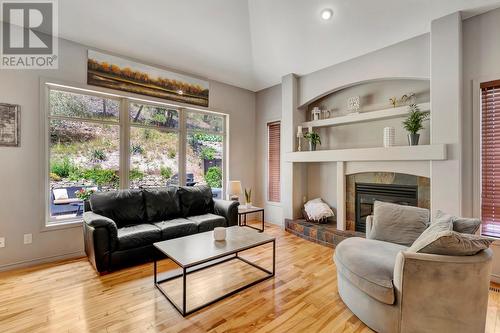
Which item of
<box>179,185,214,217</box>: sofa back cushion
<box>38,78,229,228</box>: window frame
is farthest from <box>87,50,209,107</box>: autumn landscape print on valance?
<box>179,185,214,217</box>: sofa back cushion

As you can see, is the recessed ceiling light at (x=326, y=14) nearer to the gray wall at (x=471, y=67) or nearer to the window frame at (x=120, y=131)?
the gray wall at (x=471, y=67)

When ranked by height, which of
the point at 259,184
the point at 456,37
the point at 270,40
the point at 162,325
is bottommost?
the point at 162,325

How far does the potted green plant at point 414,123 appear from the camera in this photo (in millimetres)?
3154

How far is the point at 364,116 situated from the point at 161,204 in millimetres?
3439

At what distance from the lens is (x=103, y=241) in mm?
2732

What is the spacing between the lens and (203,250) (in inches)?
93.4

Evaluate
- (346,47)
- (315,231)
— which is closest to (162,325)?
(315,231)

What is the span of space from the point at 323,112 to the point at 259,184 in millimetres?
2134

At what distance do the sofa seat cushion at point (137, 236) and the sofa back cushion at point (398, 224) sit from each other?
2.63m

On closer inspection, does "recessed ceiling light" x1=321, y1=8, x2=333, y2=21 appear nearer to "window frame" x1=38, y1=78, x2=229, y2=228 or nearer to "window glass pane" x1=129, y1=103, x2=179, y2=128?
"window frame" x1=38, y1=78, x2=229, y2=228

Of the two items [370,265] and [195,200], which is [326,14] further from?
[195,200]

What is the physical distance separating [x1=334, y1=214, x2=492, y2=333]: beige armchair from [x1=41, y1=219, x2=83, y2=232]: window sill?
3660 mm

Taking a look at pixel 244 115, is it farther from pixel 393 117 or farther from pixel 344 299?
pixel 344 299

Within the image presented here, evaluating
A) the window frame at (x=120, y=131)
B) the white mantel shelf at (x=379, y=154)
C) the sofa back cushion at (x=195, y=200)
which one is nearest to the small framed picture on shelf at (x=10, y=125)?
the window frame at (x=120, y=131)
